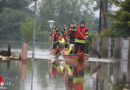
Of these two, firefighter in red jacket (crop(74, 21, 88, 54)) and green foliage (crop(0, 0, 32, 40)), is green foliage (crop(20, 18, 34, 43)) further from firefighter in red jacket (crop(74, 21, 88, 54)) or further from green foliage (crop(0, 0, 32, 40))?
firefighter in red jacket (crop(74, 21, 88, 54))

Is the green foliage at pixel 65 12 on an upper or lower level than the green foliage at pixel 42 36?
upper

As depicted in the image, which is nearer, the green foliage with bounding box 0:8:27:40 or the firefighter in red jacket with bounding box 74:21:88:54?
the firefighter in red jacket with bounding box 74:21:88:54

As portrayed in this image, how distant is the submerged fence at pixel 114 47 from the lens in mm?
33938

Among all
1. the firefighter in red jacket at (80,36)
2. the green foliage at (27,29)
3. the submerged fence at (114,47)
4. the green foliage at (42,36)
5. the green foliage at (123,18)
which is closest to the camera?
the firefighter in red jacket at (80,36)

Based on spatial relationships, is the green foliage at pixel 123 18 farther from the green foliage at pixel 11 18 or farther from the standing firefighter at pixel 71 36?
the green foliage at pixel 11 18

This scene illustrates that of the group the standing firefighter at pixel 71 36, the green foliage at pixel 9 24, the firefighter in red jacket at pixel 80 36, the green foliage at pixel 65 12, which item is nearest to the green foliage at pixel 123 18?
the firefighter in red jacket at pixel 80 36

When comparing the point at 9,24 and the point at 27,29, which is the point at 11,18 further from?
the point at 27,29

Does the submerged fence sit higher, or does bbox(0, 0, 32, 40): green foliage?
bbox(0, 0, 32, 40): green foliage

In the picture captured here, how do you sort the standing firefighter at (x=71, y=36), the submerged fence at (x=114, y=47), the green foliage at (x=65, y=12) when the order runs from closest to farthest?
the standing firefighter at (x=71, y=36), the submerged fence at (x=114, y=47), the green foliage at (x=65, y=12)

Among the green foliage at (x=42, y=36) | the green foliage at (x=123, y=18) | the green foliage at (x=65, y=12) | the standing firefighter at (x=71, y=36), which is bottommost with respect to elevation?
the green foliage at (x=42, y=36)

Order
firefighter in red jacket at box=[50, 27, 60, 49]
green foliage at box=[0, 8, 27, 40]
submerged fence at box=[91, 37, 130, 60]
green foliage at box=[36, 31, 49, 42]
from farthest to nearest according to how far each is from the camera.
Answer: green foliage at box=[36, 31, 49, 42] → green foliage at box=[0, 8, 27, 40] → firefighter in red jacket at box=[50, 27, 60, 49] → submerged fence at box=[91, 37, 130, 60]

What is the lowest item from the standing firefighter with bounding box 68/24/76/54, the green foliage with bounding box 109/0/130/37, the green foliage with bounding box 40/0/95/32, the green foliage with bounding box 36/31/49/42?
the green foliage with bounding box 36/31/49/42

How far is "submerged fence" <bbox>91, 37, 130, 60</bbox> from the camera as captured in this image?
111 ft

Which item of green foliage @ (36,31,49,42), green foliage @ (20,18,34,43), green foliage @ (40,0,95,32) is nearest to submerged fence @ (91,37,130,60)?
green foliage @ (20,18,34,43)
